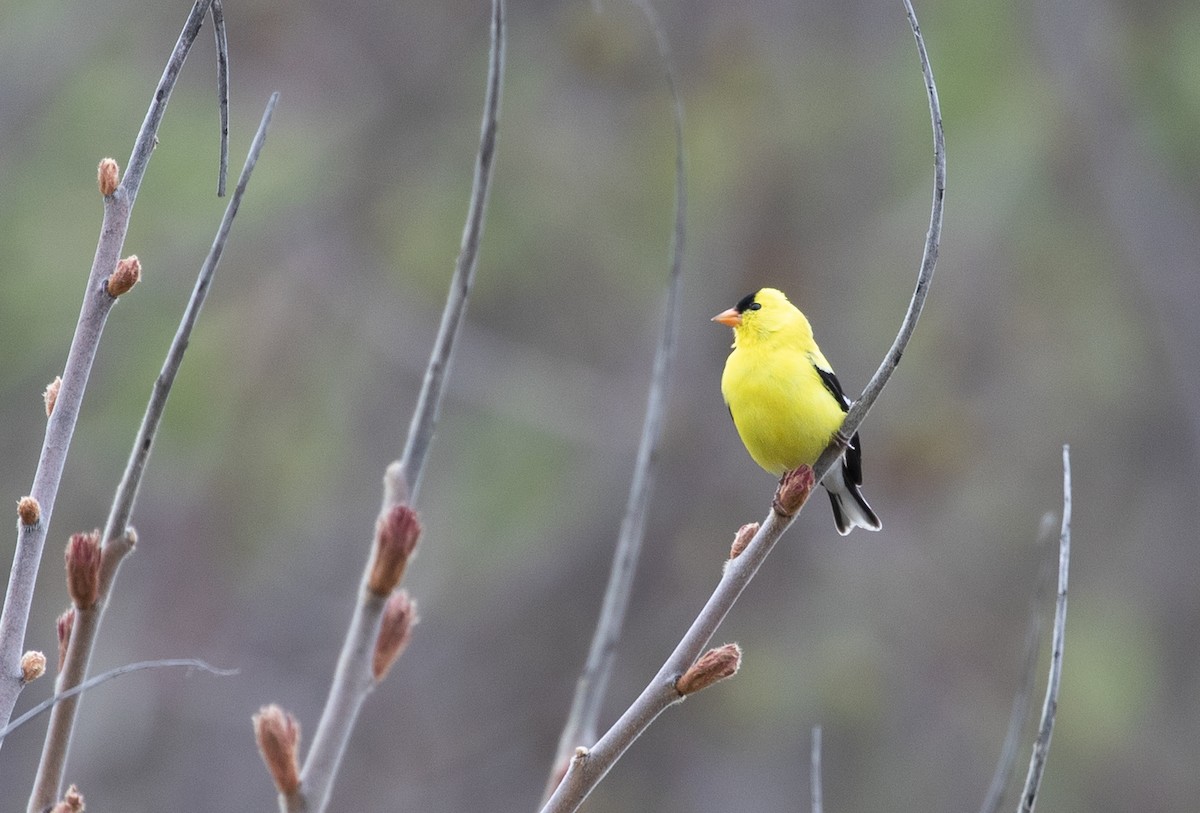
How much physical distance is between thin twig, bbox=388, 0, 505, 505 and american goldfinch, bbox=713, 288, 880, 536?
1610mm

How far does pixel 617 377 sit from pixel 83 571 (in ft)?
26.9

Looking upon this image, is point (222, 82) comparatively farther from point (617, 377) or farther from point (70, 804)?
point (617, 377)

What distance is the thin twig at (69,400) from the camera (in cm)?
157

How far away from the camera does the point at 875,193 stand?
9.43m

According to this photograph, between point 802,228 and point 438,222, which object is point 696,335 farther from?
point 438,222

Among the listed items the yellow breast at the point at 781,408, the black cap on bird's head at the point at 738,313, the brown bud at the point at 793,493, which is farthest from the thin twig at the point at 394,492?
the black cap on bird's head at the point at 738,313

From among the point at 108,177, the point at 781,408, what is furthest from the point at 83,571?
the point at 781,408

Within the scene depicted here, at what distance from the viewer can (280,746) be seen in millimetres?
1493

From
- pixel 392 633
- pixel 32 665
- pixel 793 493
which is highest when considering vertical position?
pixel 793 493

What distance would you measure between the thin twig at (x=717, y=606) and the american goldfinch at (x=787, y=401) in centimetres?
146

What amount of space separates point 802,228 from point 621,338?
1.93m

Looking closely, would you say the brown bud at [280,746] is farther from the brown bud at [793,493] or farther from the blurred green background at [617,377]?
the blurred green background at [617,377]

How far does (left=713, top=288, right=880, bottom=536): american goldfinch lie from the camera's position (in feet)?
11.1

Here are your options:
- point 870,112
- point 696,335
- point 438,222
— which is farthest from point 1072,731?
point 438,222
